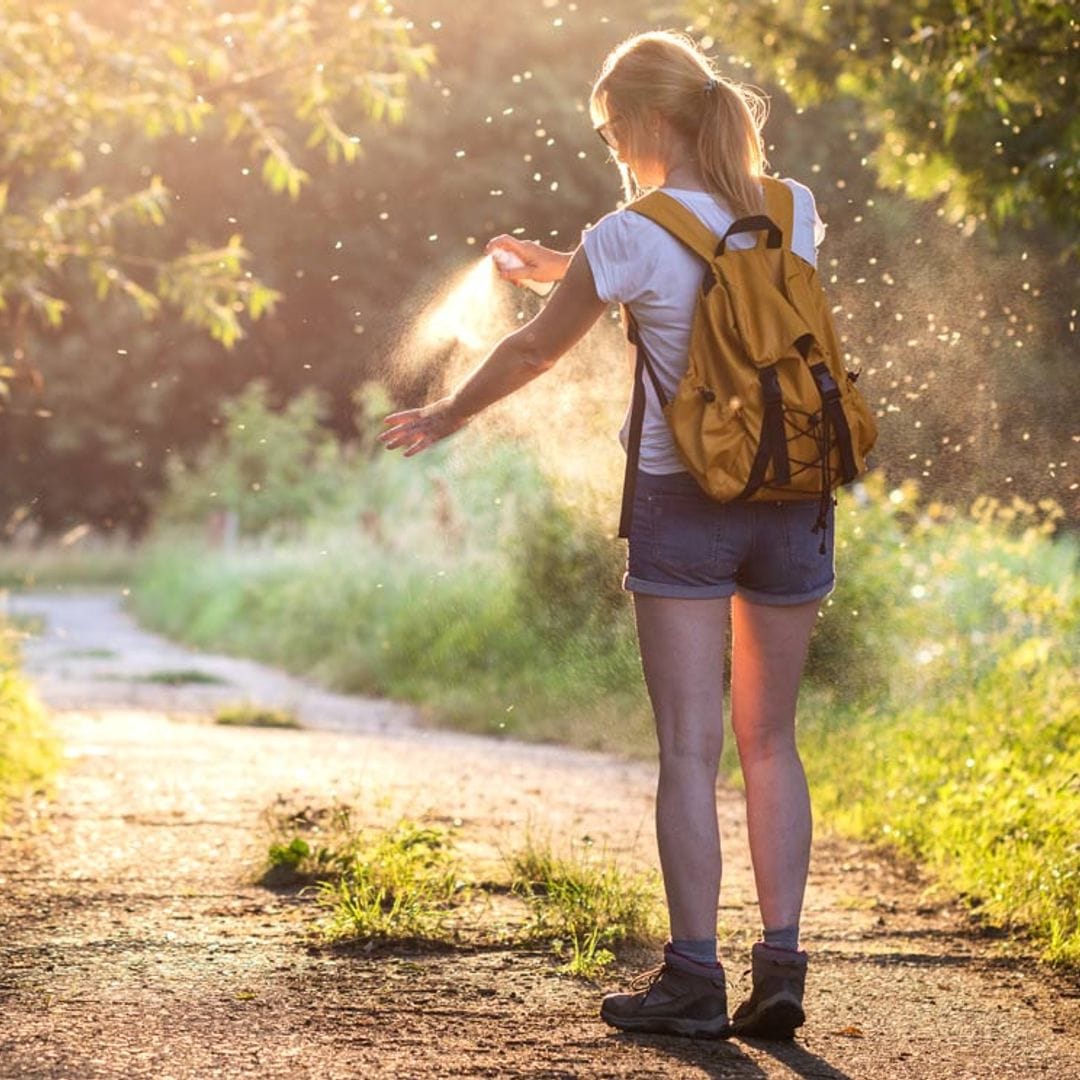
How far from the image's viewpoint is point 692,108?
3.60m

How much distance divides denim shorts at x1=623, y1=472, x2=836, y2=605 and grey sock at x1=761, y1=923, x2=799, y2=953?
2.12ft

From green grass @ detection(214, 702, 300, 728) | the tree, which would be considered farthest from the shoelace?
green grass @ detection(214, 702, 300, 728)

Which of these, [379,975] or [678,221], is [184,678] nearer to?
[379,975]

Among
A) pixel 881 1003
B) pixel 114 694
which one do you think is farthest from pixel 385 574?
pixel 881 1003

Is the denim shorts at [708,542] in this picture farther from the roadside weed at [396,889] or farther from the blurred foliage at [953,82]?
the blurred foliage at [953,82]

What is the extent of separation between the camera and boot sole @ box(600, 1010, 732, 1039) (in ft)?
11.7

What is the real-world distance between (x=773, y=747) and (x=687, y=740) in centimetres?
23

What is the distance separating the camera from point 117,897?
4910 millimetres

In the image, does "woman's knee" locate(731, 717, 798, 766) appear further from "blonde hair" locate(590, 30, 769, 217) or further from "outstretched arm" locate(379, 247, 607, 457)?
"blonde hair" locate(590, 30, 769, 217)

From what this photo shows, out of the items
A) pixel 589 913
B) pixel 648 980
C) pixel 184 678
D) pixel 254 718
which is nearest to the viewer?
pixel 648 980

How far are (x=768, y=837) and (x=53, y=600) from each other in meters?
23.5

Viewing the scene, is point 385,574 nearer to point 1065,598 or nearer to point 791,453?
point 1065,598

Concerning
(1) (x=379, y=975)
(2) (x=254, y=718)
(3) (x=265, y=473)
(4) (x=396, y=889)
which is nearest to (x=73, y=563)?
→ (3) (x=265, y=473)

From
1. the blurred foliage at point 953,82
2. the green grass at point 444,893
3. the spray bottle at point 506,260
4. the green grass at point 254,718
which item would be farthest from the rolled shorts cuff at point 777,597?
the green grass at point 254,718
